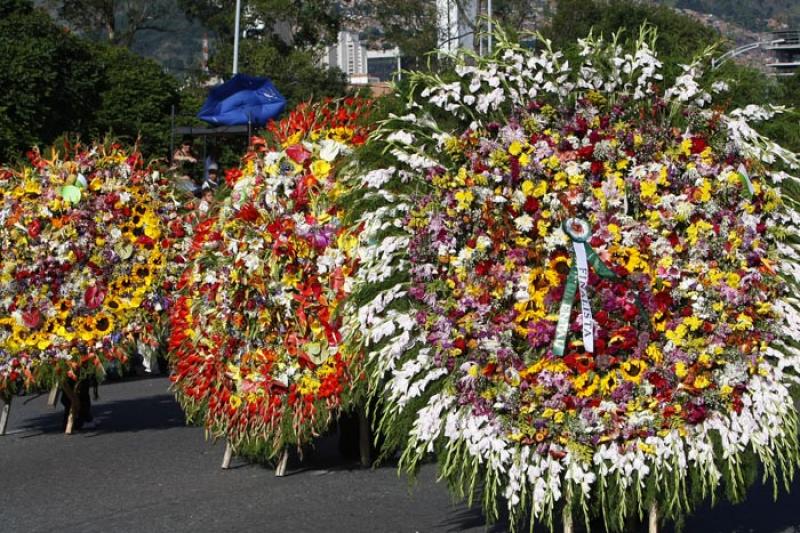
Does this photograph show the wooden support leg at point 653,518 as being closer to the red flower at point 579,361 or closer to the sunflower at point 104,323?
the red flower at point 579,361

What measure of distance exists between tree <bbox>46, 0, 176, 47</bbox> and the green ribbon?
154 feet

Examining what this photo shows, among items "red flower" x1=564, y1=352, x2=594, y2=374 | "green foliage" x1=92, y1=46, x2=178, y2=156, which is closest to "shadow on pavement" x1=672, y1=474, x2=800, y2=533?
"red flower" x1=564, y1=352, x2=594, y2=374

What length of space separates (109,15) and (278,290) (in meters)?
46.2

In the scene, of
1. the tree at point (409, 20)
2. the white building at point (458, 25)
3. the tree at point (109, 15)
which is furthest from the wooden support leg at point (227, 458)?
the tree at point (109, 15)

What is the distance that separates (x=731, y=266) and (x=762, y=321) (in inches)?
12.3

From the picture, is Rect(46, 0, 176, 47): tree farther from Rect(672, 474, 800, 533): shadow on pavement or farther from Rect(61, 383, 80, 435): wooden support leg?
Rect(672, 474, 800, 533): shadow on pavement

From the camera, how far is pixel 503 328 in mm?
7270

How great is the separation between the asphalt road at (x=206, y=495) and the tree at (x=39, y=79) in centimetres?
1996

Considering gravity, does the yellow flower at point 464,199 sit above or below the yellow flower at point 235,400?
above

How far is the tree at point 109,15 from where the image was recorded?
53.8 m

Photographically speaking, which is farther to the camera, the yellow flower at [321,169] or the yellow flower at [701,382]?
the yellow flower at [321,169]

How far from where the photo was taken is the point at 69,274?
12.3 m

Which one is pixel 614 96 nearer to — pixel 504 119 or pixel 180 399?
pixel 504 119

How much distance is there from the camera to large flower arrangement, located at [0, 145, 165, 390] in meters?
12.3
